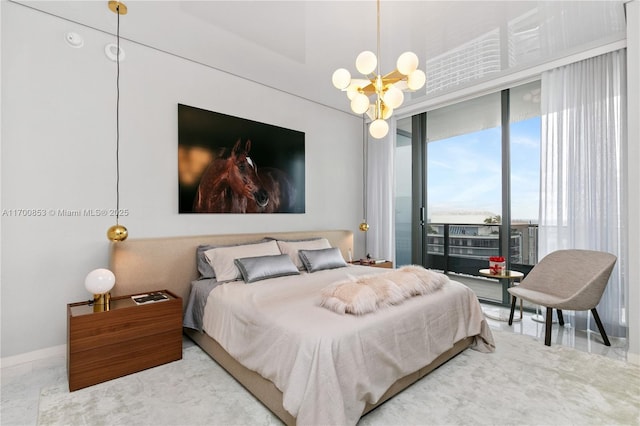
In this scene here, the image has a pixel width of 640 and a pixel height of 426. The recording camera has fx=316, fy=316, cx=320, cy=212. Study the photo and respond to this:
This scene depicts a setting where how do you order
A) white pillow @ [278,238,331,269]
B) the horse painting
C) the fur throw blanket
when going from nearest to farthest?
the fur throw blanket
the horse painting
white pillow @ [278,238,331,269]

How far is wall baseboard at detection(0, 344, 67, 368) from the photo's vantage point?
2460mm

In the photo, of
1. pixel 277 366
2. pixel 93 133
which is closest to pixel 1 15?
pixel 93 133

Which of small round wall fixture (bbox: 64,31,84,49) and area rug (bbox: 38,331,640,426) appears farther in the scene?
small round wall fixture (bbox: 64,31,84,49)

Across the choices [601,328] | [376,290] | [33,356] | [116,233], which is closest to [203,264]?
[116,233]

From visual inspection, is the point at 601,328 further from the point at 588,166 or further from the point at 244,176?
the point at 244,176

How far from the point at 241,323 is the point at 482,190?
3.66 meters

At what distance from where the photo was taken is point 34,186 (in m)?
2.56

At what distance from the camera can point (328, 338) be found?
164 centimetres

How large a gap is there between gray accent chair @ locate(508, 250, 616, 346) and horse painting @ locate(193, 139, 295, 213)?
2.87 meters

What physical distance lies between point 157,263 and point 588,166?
4334 mm

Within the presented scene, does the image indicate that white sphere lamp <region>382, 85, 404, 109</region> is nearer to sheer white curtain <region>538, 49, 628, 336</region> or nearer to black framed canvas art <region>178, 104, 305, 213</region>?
black framed canvas art <region>178, 104, 305, 213</region>

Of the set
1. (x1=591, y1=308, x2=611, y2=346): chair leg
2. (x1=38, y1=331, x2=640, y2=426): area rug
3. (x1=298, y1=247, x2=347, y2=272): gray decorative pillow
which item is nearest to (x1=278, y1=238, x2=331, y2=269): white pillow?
(x1=298, y1=247, x2=347, y2=272): gray decorative pillow

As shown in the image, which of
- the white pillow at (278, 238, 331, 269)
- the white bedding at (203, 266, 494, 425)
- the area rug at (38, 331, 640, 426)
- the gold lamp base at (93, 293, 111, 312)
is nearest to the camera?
the white bedding at (203, 266, 494, 425)

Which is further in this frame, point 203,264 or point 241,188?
point 241,188
